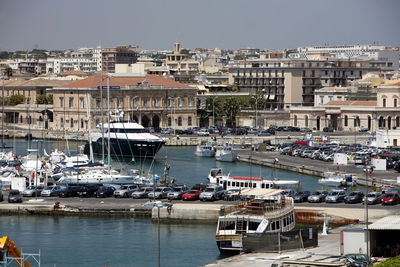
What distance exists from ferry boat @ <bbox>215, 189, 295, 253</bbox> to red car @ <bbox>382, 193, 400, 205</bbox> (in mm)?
5362

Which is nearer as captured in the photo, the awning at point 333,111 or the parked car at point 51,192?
the parked car at point 51,192

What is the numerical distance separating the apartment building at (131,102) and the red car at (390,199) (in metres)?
34.7

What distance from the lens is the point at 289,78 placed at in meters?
79.2

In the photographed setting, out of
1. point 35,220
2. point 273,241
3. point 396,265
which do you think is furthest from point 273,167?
point 396,265

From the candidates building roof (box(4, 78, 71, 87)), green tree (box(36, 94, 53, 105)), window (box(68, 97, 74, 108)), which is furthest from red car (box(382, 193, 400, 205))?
building roof (box(4, 78, 71, 87))

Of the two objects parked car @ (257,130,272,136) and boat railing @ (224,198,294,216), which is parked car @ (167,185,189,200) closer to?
boat railing @ (224,198,294,216)

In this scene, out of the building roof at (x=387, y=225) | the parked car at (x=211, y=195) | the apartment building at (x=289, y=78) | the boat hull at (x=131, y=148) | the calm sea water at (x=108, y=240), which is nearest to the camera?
the building roof at (x=387, y=225)

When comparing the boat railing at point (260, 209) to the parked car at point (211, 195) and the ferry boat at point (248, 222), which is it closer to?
the ferry boat at point (248, 222)

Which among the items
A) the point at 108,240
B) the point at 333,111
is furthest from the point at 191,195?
the point at 333,111

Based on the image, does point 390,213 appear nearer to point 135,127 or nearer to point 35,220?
point 35,220

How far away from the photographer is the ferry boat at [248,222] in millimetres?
26109

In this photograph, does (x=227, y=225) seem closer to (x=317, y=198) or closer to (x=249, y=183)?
(x=317, y=198)

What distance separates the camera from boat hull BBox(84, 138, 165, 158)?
5406 centimetres

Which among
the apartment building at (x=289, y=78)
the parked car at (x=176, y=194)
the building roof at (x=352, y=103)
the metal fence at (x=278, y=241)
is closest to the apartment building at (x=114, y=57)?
the apartment building at (x=289, y=78)
